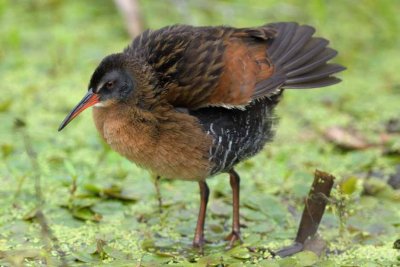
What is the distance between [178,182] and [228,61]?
1206 millimetres

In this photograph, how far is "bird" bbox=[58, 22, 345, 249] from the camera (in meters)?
4.08

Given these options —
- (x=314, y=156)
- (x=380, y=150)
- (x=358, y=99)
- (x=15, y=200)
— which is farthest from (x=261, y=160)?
(x=15, y=200)

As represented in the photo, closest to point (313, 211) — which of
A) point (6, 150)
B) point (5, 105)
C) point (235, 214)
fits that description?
point (235, 214)

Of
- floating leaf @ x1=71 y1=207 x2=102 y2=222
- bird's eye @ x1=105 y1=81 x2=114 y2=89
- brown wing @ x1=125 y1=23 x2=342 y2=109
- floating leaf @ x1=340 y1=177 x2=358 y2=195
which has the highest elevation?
brown wing @ x1=125 y1=23 x2=342 y2=109

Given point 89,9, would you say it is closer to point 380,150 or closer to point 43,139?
point 43,139

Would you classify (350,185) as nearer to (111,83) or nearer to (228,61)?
(228,61)

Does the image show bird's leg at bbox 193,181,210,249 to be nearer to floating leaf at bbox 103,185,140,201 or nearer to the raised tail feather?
floating leaf at bbox 103,185,140,201

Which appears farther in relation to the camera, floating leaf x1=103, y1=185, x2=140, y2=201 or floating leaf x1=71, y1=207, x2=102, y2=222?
floating leaf x1=103, y1=185, x2=140, y2=201

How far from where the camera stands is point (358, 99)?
6.41 meters

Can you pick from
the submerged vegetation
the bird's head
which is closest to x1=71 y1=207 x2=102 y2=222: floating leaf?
the submerged vegetation

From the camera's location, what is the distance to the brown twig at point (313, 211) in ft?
13.7

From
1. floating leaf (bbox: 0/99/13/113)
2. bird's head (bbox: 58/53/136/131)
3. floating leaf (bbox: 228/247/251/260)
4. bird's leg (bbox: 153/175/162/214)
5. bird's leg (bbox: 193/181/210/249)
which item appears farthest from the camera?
floating leaf (bbox: 0/99/13/113)

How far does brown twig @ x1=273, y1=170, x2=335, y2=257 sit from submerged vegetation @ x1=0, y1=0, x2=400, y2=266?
0.07 m

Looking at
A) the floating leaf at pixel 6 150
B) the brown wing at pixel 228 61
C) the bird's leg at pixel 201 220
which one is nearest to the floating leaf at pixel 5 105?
the floating leaf at pixel 6 150
